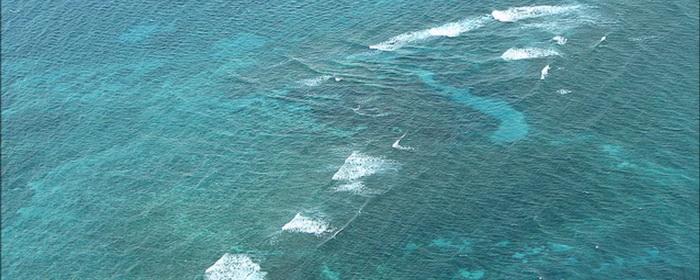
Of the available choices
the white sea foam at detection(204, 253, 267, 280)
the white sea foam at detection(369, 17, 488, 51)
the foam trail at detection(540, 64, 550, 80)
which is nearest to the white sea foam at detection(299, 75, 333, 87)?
the white sea foam at detection(369, 17, 488, 51)

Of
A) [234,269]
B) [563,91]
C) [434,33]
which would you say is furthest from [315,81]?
[234,269]

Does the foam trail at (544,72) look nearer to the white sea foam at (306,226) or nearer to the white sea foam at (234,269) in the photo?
the white sea foam at (306,226)

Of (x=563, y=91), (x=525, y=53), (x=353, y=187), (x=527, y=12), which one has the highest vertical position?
(x=527, y=12)

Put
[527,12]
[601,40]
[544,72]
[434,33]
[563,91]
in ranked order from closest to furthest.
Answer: [563,91], [544,72], [601,40], [434,33], [527,12]

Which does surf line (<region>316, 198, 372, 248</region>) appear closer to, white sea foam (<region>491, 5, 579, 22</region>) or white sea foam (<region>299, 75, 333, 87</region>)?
white sea foam (<region>299, 75, 333, 87</region>)

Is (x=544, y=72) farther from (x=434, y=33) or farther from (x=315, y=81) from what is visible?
(x=315, y=81)

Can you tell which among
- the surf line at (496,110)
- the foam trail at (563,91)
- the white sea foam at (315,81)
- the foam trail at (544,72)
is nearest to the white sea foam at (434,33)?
the surf line at (496,110)
